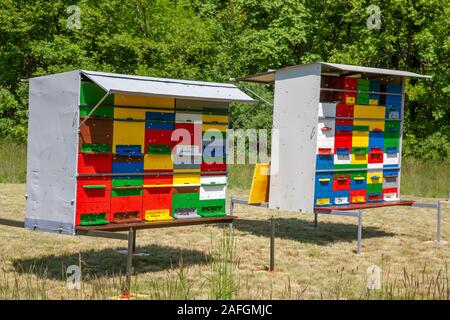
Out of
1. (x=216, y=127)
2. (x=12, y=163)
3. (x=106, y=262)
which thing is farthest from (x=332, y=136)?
(x=12, y=163)

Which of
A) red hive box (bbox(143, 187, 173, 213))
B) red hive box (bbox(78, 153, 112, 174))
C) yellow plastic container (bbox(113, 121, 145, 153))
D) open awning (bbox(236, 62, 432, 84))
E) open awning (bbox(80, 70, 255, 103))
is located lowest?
red hive box (bbox(143, 187, 173, 213))

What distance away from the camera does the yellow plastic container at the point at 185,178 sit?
1068 cm

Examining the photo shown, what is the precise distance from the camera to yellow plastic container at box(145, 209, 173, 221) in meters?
10.3

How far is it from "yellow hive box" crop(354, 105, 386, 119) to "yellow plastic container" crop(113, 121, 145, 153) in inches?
217

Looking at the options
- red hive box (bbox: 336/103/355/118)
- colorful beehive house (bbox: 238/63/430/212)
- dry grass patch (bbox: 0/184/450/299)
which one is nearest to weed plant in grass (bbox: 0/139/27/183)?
dry grass patch (bbox: 0/184/450/299)

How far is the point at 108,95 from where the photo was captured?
974cm

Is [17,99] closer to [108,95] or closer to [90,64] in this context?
[90,64]

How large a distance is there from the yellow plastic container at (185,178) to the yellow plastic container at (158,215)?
0.48 metres

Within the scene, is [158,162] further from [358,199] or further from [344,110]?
[358,199]

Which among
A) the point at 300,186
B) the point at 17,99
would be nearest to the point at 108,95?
the point at 300,186

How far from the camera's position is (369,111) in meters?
14.4

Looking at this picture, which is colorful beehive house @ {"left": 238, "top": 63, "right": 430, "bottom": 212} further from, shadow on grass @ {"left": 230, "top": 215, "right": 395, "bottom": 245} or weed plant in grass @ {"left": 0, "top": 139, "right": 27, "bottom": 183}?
weed plant in grass @ {"left": 0, "top": 139, "right": 27, "bottom": 183}

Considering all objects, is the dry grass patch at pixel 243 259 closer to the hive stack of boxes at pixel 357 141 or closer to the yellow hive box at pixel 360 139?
the hive stack of boxes at pixel 357 141
